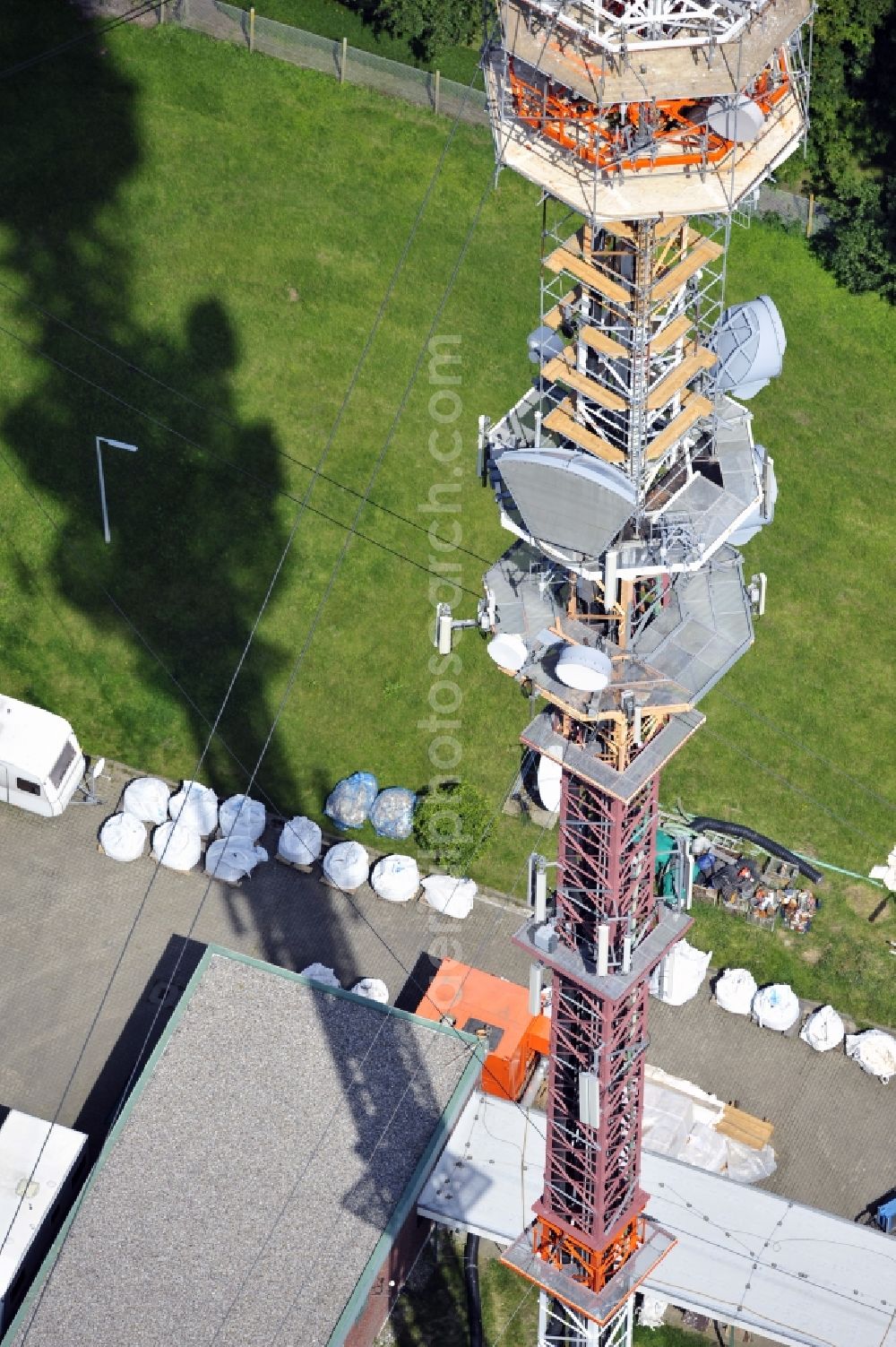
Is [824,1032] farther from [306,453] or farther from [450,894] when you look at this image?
[306,453]

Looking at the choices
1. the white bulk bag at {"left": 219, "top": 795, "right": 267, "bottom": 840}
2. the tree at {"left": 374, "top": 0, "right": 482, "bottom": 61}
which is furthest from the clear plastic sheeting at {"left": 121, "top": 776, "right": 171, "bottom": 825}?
the tree at {"left": 374, "top": 0, "right": 482, "bottom": 61}

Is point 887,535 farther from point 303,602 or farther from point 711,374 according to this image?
point 711,374

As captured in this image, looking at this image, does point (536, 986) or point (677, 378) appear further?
point (536, 986)

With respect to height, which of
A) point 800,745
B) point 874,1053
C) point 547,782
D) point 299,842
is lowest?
point 299,842

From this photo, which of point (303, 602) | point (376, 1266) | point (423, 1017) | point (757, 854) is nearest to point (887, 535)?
point (757, 854)

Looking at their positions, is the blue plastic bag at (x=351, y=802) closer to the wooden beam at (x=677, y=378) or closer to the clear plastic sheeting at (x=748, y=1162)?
the clear plastic sheeting at (x=748, y=1162)

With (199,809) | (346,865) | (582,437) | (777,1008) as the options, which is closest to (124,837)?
(199,809)

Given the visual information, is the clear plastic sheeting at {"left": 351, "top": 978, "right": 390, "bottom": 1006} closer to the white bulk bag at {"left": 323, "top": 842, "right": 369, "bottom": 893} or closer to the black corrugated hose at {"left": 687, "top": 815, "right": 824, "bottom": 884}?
the white bulk bag at {"left": 323, "top": 842, "right": 369, "bottom": 893}
